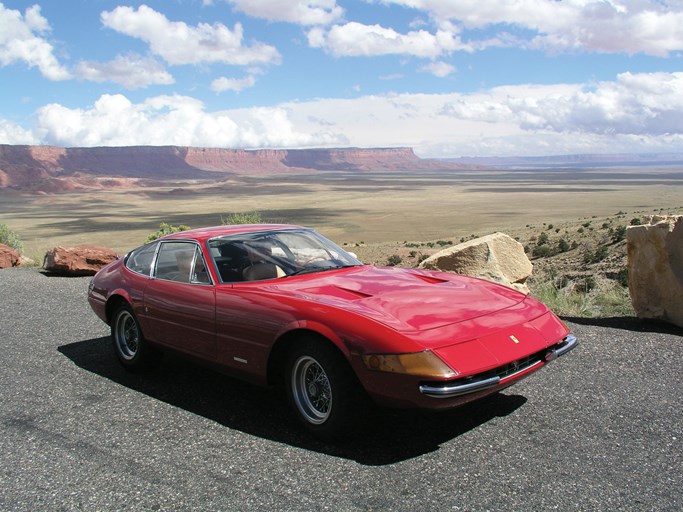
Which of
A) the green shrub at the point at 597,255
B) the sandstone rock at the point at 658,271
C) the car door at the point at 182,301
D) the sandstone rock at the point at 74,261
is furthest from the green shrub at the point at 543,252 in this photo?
the car door at the point at 182,301

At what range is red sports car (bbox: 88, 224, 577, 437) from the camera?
3539mm

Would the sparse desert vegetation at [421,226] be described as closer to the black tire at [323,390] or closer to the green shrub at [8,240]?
the green shrub at [8,240]

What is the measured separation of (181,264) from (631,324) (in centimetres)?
480

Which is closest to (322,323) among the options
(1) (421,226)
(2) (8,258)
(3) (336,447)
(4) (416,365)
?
(4) (416,365)

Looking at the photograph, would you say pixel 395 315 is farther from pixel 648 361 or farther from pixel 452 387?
pixel 648 361

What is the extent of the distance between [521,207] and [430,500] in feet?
312

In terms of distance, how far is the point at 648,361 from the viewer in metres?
5.35

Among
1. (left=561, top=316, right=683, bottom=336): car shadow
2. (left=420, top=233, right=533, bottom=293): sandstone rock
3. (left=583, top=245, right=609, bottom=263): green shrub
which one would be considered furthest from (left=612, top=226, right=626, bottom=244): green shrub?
(left=561, top=316, right=683, bottom=336): car shadow

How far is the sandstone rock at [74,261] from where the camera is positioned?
11.7 m

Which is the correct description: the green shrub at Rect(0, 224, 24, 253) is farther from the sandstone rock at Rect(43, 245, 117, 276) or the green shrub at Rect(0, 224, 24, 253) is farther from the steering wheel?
the steering wheel

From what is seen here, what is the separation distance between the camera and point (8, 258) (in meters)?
13.7

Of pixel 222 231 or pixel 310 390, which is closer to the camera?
pixel 310 390

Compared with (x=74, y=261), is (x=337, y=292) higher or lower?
higher

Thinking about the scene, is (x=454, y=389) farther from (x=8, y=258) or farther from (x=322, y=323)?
(x=8, y=258)
